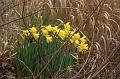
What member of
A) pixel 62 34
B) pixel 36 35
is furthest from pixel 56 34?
pixel 36 35

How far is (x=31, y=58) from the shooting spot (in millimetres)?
3141

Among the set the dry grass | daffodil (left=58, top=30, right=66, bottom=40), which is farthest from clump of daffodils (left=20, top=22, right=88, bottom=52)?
the dry grass

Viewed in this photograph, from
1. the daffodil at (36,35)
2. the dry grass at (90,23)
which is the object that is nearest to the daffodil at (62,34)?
the daffodil at (36,35)

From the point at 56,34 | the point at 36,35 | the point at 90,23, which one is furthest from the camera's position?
the point at 90,23

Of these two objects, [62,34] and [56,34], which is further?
[56,34]

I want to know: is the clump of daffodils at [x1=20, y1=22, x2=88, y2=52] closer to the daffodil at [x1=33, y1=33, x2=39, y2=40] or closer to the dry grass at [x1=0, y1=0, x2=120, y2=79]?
the daffodil at [x1=33, y1=33, x2=39, y2=40]

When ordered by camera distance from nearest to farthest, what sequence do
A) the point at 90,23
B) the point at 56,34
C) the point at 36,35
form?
the point at 36,35
the point at 56,34
the point at 90,23

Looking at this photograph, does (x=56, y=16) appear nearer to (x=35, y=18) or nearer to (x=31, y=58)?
(x=35, y=18)

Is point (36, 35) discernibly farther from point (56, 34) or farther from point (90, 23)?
point (90, 23)

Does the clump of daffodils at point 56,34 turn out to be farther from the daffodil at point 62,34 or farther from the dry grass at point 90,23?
the dry grass at point 90,23

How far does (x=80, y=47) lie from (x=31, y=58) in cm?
52

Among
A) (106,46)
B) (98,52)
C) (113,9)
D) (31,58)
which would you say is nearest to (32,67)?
(31,58)

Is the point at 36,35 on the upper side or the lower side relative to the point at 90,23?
upper

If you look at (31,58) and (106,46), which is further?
(106,46)
